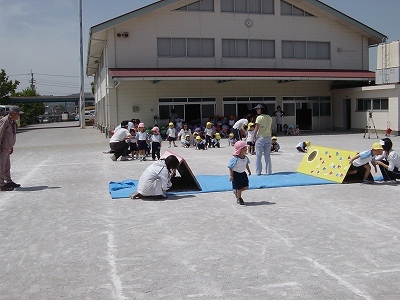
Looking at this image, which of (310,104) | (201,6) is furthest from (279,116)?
(201,6)

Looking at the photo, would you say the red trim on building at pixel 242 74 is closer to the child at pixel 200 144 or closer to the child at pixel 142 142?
the child at pixel 200 144

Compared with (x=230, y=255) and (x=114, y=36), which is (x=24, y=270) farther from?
(x=114, y=36)

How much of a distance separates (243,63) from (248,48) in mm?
1008

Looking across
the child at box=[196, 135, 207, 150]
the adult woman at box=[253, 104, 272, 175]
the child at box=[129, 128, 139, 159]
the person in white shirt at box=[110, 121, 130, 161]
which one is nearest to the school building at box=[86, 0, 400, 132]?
the child at box=[196, 135, 207, 150]

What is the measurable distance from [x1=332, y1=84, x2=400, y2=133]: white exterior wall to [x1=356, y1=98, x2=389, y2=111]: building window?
22 cm

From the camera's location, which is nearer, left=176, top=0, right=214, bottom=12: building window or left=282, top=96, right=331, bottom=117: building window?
left=176, top=0, right=214, bottom=12: building window

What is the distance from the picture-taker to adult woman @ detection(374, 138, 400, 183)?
400 inches

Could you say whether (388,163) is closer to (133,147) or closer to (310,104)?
(133,147)

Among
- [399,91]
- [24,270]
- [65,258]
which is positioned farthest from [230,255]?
[399,91]

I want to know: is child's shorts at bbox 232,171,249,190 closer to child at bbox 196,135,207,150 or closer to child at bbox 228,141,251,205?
child at bbox 228,141,251,205

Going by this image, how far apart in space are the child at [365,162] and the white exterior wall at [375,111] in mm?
16746

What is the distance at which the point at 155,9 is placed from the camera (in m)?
27.7

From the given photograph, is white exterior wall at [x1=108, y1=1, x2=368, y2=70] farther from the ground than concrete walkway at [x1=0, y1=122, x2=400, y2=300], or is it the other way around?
white exterior wall at [x1=108, y1=1, x2=368, y2=70]

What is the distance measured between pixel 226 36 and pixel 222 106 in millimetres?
4259
